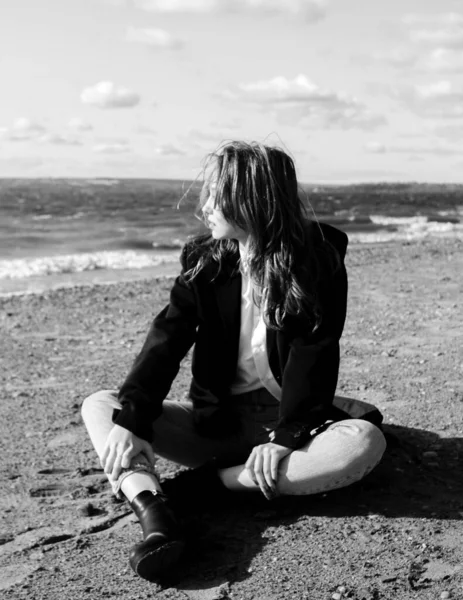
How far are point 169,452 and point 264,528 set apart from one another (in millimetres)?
637

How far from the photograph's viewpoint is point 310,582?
307 centimetres

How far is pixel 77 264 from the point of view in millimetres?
15266

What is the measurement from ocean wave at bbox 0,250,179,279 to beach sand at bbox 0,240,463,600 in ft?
24.5

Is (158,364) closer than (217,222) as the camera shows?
No

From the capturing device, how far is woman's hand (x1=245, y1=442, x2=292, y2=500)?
3408mm

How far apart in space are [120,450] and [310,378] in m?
0.81

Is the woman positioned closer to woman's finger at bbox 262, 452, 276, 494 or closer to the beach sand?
woman's finger at bbox 262, 452, 276, 494

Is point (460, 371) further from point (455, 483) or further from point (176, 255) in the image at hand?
point (176, 255)

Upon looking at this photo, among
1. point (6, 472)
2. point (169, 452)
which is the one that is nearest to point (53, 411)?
point (6, 472)

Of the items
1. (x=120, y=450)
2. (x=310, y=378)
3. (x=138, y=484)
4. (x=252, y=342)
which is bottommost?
(x=138, y=484)

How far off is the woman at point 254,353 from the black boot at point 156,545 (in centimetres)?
4

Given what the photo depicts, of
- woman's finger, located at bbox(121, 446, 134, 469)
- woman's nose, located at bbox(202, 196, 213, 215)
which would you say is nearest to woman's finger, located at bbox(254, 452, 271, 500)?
woman's finger, located at bbox(121, 446, 134, 469)

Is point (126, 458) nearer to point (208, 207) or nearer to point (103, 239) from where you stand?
point (208, 207)

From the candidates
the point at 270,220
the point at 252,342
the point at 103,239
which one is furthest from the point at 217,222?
the point at 103,239
